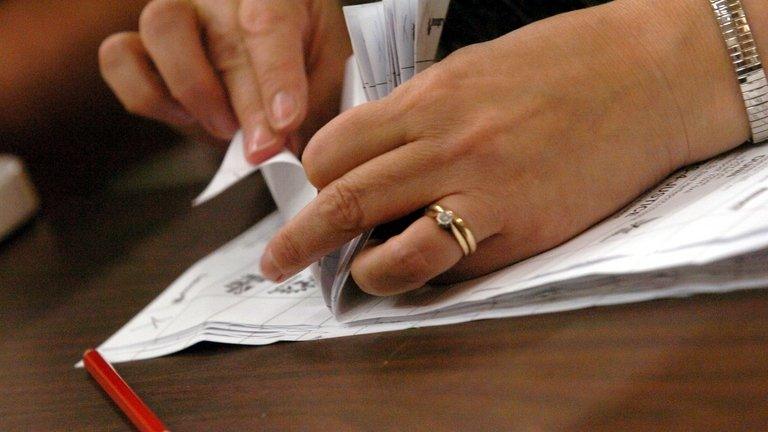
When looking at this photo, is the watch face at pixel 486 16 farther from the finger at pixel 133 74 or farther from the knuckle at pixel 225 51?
the finger at pixel 133 74

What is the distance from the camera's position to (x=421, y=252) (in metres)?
0.43

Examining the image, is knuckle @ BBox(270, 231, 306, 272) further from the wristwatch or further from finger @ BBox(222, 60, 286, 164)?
the wristwatch

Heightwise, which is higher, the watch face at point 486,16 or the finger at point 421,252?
the watch face at point 486,16

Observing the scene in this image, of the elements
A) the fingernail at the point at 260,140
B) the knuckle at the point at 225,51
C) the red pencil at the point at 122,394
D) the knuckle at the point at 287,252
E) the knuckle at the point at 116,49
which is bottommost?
the red pencil at the point at 122,394

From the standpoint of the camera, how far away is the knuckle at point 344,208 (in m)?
0.46

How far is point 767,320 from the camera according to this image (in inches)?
13.1

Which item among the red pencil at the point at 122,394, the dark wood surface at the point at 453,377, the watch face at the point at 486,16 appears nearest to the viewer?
the dark wood surface at the point at 453,377

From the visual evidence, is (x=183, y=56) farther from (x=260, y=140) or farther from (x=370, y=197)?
(x=370, y=197)

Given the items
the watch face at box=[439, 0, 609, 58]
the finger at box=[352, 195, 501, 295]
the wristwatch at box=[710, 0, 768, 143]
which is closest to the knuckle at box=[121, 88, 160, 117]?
the watch face at box=[439, 0, 609, 58]

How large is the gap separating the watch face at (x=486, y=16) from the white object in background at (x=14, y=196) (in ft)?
2.17

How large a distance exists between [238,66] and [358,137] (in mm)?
323

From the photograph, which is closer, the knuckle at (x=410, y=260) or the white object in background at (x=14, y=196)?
the knuckle at (x=410, y=260)

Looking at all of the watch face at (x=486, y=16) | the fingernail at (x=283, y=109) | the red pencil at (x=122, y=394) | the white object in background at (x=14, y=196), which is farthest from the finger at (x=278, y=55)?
the white object in background at (x=14, y=196)

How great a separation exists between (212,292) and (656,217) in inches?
14.2
